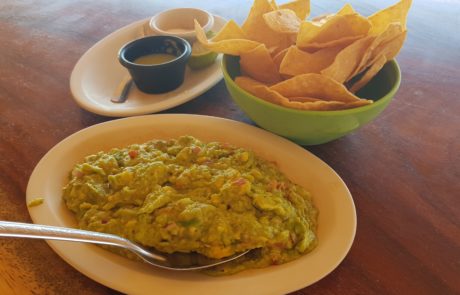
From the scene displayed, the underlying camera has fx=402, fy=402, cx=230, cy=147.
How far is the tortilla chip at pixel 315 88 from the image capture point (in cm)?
116

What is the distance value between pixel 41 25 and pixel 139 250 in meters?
1.83

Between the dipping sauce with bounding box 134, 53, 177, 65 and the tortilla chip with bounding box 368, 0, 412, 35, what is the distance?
82cm

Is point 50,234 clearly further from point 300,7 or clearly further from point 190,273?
point 300,7

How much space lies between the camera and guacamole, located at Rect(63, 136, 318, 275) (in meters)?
0.94

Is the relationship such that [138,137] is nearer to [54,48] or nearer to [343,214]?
[343,214]

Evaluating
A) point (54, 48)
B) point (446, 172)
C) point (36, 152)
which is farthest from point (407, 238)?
point (54, 48)

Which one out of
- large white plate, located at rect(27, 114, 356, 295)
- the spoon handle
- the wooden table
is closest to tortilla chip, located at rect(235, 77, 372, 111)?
large white plate, located at rect(27, 114, 356, 295)

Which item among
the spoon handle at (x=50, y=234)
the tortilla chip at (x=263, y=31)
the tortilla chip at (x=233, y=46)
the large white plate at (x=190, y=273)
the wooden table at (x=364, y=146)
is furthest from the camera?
the tortilla chip at (x=263, y=31)

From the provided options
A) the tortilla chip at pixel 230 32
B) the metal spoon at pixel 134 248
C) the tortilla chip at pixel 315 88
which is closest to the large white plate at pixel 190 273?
the metal spoon at pixel 134 248

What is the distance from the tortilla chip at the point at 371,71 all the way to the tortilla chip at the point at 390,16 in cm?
12

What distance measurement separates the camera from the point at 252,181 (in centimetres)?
106

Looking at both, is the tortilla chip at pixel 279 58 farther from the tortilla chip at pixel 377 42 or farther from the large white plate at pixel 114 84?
the large white plate at pixel 114 84

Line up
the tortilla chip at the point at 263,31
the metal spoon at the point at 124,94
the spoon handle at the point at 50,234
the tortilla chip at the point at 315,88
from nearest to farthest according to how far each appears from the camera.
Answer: the spoon handle at the point at 50,234, the tortilla chip at the point at 315,88, the tortilla chip at the point at 263,31, the metal spoon at the point at 124,94

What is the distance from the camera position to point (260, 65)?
4.34ft
